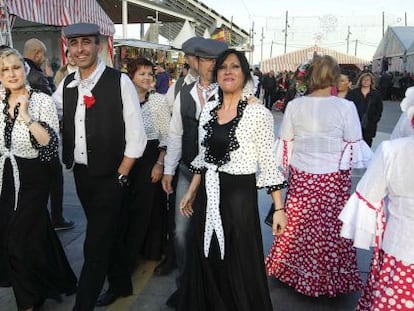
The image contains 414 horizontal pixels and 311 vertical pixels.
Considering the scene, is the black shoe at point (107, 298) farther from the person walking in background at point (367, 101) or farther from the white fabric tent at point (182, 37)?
the white fabric tent at point (182, 37)

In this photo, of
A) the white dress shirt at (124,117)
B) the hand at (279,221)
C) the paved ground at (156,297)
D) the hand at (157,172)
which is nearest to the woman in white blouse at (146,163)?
the hand at (157,172)

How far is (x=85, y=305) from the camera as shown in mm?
2887

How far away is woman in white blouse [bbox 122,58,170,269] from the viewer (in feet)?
12.6

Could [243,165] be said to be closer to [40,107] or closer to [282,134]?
[282,134]

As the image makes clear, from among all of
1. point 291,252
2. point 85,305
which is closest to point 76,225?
point 85,305

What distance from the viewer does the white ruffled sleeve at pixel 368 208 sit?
2.12 m

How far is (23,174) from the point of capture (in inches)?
120

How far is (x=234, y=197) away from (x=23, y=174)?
1474mm

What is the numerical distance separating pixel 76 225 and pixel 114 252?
1779mm

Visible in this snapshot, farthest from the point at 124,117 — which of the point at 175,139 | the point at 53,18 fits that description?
the point at 53,18

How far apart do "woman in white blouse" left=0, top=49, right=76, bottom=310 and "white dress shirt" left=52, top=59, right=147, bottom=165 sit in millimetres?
210

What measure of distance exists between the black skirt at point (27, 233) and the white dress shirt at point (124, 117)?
1.14ft

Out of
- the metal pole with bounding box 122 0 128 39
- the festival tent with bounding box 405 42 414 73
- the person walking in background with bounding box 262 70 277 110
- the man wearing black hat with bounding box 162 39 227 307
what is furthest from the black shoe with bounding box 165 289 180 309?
the festival tent with bounding box 405 42 414 73

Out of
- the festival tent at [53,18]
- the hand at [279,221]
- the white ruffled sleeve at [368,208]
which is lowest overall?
the hand at [279,221]
